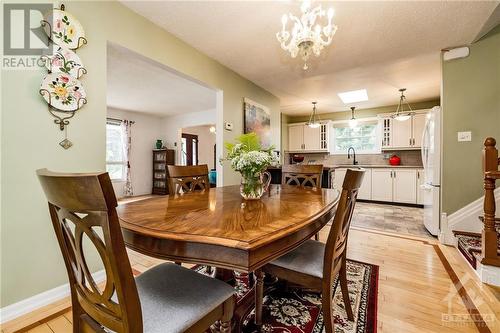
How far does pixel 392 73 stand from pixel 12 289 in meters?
4.82

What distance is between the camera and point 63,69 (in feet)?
5.14

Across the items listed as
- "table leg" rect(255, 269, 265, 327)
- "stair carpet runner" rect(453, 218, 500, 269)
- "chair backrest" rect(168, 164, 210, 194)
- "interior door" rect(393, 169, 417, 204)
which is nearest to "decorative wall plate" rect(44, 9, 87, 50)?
"chair backrest" rect(168, 164, 210, 194)

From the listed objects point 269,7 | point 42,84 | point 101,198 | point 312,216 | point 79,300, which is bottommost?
point 79,300

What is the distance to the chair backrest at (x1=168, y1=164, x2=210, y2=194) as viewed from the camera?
1.83m

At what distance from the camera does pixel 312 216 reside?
99cm

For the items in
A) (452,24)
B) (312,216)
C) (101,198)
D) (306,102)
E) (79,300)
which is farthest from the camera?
(306,102)

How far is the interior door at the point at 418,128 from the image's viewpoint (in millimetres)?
4906

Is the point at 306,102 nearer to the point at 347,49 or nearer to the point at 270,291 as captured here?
the point at 347,49

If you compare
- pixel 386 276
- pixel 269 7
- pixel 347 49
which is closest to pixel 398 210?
pixel 386 276

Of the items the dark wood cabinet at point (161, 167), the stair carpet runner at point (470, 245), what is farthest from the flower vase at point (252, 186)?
the dark wood cabinet at point (161, 167)

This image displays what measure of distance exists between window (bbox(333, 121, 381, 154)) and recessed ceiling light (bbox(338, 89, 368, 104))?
106cm

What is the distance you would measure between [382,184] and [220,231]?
5.40 m

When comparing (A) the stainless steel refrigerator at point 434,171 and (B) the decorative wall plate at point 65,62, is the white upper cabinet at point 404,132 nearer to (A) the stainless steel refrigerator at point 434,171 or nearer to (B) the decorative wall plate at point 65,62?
(A) the stainless steel refrigerator at point 434,171

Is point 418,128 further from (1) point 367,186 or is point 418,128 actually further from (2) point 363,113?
(1) point 367,186
